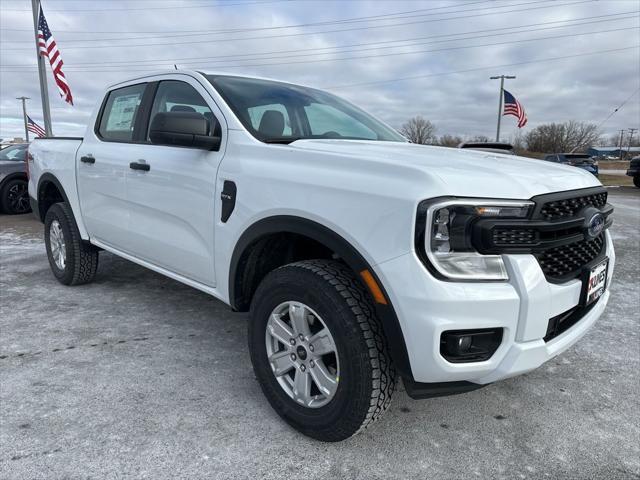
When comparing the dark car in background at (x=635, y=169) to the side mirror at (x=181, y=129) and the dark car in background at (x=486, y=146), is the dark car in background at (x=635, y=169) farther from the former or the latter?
the side mirror at (x=181, y=129)

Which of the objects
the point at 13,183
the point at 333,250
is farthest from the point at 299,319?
the point at 13,183

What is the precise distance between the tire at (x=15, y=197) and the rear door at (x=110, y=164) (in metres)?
6.88

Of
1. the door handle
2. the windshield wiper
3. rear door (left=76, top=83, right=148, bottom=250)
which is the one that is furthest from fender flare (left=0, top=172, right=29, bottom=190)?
the windshield wiper

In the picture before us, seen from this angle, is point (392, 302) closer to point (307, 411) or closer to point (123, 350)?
point (307, 411)

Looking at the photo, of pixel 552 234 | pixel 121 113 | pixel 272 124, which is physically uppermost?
pixel 121 113

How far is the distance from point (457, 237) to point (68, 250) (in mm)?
3735

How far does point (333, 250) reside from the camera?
205 cm

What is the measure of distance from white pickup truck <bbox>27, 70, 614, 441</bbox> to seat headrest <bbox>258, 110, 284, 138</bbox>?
0.01 meters

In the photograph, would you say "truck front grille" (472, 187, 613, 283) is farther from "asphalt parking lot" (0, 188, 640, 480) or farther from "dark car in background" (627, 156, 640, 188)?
"dark car in background" (627, 156, 640, 188)

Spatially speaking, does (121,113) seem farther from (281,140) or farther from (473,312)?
(473,312)

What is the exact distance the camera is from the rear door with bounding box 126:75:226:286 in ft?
9.04

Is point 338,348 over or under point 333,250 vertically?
under

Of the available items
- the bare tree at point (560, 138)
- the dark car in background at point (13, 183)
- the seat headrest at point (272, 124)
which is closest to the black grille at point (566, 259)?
the seat headrest at point (272, 124)

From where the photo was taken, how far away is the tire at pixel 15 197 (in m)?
9.65
